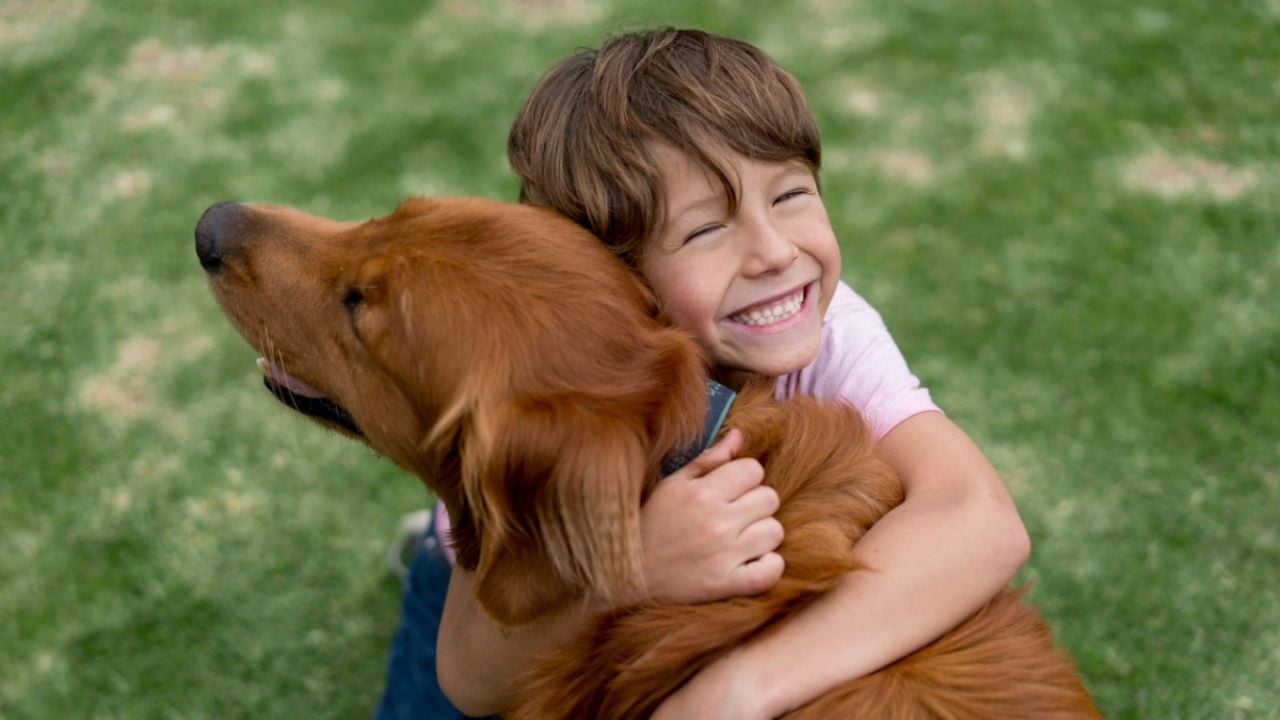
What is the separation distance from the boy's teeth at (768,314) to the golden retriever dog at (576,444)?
0.31 metres

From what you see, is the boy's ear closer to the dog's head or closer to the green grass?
the dog's head

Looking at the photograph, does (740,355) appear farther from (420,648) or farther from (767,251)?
(420,648)

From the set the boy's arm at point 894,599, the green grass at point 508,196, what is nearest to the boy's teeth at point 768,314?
the boy's arm at point 894,599

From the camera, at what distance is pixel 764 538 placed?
224 centimetres

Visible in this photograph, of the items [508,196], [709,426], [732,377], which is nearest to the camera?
[709,426]

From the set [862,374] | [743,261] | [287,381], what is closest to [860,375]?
[862,374]

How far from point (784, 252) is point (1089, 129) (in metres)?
3.57

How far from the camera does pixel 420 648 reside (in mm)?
3340

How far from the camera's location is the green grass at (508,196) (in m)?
3.74

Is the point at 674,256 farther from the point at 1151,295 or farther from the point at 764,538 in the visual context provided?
the point at 1151,295

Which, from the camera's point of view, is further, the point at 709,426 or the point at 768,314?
the point at 768,314

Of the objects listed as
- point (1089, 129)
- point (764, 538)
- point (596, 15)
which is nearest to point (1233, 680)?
point (764, 538)

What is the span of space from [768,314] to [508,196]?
111 inches

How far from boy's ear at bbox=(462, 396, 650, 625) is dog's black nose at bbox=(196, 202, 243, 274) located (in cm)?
99
